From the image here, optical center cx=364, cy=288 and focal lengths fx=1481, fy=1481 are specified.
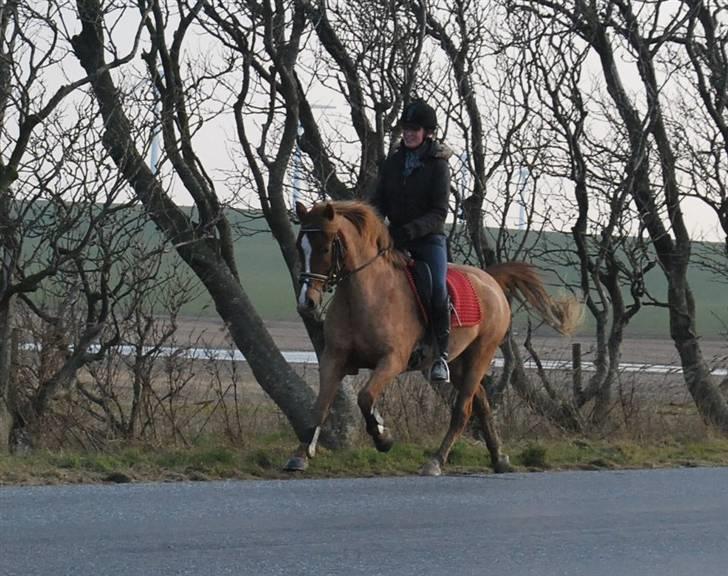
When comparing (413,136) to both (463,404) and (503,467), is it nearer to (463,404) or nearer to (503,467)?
(463,404)

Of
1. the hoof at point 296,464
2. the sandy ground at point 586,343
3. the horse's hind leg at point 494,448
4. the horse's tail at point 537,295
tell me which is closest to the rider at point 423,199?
the horse's hind leg at point 494,448

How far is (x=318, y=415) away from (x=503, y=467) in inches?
75.5

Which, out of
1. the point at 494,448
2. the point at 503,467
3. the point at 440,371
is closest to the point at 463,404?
the point at 494,448

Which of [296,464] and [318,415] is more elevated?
[318,415]

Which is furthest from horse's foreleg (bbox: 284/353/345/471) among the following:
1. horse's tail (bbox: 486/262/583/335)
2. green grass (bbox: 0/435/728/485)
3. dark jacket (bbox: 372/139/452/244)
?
horse's tail (bbox: 486/262/583/335)

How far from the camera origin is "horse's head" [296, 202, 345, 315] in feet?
33.3

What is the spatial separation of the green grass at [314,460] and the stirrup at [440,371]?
2.60 feet

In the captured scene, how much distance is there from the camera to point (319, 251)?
33.7ft

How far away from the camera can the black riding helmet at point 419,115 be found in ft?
35.9

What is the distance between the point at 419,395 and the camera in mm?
14859

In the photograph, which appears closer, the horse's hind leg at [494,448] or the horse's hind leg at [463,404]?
the horse's hind leg at [463,404]

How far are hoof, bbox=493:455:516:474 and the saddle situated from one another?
112cm

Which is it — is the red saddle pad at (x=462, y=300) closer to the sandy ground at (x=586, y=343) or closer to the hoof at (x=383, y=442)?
the hoof at (x=383, y=442)

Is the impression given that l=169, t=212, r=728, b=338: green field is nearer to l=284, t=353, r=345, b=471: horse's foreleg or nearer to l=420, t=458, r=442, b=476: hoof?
l=420, t=458, r=442, b=476: hoof
